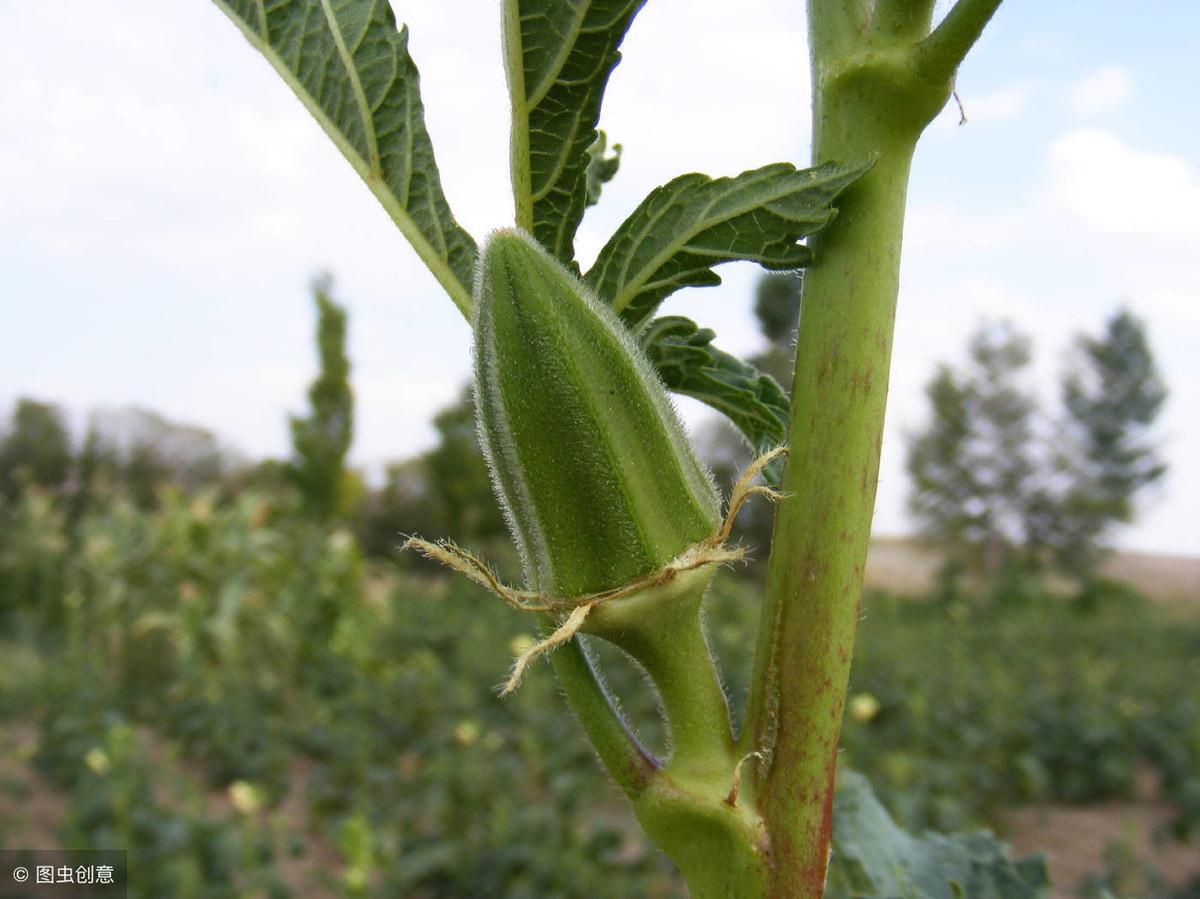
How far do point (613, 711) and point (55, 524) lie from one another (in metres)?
16.5

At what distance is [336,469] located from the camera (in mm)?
20031

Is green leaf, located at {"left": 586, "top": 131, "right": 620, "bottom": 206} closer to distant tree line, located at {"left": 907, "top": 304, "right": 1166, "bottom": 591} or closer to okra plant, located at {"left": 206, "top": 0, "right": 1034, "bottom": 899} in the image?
okra plant, located at {"left": 206, "top": 0, "right": 1034, "bottom": 899}

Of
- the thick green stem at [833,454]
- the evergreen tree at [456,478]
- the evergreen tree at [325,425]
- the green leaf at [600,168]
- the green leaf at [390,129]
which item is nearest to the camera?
the thick green stem at [833,454]

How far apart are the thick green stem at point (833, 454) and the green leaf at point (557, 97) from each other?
0.16 meters

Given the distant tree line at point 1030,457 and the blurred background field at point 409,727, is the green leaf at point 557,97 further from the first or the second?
the distant tree line at point 1030,457

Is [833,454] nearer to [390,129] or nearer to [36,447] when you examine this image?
[390,129]

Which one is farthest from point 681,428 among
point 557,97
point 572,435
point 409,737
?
point 409,737

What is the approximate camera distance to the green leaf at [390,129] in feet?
2.61

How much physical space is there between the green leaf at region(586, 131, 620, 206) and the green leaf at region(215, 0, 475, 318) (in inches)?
7.0

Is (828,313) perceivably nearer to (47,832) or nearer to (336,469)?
(47,832)

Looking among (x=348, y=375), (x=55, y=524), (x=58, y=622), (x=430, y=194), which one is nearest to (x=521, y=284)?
(x=430, y=194)

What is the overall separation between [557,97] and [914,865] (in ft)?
2.58

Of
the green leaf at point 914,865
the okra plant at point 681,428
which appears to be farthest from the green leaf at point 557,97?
the green leaf at point 914,865

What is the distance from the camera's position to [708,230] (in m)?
0.75
